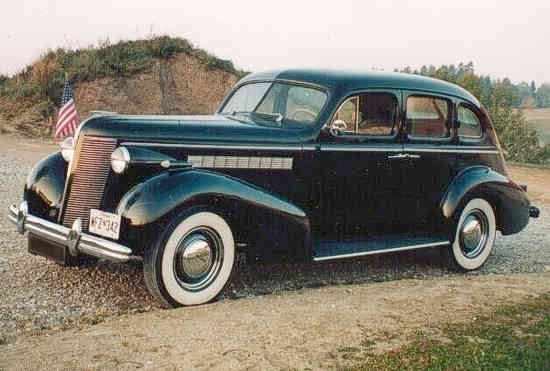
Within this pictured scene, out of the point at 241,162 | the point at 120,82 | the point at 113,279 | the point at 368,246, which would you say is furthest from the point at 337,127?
the point at 120,82

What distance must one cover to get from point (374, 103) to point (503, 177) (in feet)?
6.81

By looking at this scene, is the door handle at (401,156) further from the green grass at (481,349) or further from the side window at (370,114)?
the green grass at (481,349)

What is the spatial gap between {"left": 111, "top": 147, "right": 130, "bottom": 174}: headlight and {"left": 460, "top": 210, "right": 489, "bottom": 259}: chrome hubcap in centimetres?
394

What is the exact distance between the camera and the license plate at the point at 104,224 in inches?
182

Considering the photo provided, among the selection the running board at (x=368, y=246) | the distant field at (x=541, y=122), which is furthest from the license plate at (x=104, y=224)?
the distant field at (x=541, y=122)

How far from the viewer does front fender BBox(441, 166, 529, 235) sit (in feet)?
21.7

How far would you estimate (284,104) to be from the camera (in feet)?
19.5

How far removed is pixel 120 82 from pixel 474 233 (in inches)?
788

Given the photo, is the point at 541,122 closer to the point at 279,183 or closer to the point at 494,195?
the point at 494,195

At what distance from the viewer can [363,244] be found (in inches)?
236

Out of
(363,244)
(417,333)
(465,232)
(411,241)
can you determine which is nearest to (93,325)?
(417,333)

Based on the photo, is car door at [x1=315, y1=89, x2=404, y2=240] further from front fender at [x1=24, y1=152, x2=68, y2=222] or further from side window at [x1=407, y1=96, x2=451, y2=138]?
front fender at [x1=24, y1=152, x2=68, y2=222]

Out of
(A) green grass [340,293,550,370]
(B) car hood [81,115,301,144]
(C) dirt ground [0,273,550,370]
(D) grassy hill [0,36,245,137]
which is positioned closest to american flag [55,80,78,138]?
(D) grassy hill [0,36,245,137]

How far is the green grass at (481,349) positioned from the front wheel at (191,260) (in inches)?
65.4
